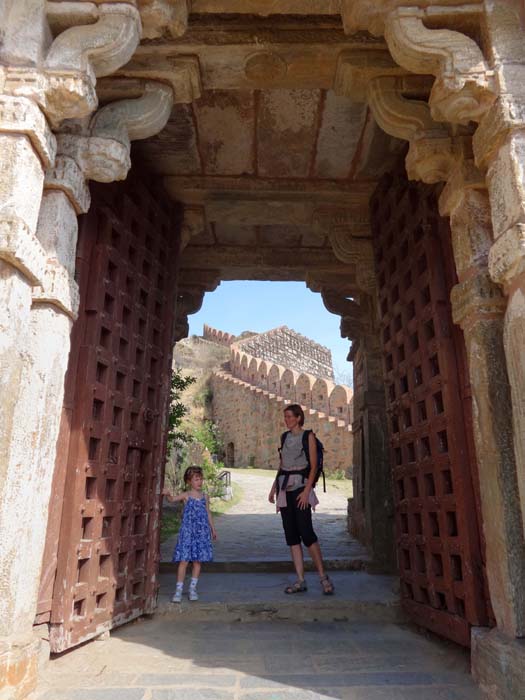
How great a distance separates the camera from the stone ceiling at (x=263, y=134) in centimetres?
347

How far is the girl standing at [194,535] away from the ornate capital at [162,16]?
324 centimetres

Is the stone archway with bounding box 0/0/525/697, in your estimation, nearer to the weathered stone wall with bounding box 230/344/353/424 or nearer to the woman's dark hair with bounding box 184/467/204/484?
the woman's dark hair with bounding box 184/467/204/484

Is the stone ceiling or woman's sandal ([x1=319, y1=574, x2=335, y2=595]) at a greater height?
the stone ceiling

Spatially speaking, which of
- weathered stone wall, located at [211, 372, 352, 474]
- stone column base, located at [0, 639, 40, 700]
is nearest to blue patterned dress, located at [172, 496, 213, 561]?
stone column base, located at [0, 639, 40, 700]

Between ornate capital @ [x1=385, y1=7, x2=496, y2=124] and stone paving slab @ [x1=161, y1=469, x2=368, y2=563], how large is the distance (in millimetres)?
4596

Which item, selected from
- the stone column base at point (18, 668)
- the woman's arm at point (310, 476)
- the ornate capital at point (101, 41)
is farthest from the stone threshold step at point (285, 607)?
the ornate capital at point (101, 41)

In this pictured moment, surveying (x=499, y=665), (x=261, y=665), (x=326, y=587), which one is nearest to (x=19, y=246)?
(x=261, y=665)

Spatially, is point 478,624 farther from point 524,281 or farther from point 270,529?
point 270,529

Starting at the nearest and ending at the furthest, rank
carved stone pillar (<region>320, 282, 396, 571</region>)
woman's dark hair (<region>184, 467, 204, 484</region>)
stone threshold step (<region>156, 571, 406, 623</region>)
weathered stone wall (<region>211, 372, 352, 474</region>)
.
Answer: stone threshold step (<region>156, 571, 406, 623</region>)
woman's dark hair (<region>184, 467, 204, 484</region>)
carved stone pillar (<region>320, 282, 396, 571</region>)
weathered stone wall (<region>211, 372, 352, 474</region>)

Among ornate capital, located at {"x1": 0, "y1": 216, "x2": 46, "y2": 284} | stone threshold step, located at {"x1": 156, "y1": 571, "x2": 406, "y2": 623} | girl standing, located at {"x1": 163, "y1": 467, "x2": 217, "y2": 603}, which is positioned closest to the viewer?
ornate capital, located at {"x1": 0, "y1": 216, "x2": 46, "y2": 284}

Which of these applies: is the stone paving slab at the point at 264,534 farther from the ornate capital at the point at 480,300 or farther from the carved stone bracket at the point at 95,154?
the carved stone bracket at the point at 95,154

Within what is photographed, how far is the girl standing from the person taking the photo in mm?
4191

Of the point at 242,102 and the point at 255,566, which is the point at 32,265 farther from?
the point at 255,566

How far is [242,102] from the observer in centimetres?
419
